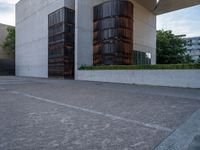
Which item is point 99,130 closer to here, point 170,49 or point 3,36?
point 170,49

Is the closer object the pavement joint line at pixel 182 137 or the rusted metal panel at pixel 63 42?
the pavement joint line at pixel 182 137

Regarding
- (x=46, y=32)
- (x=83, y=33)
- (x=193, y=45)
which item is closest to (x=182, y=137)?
(x=83, y=33)

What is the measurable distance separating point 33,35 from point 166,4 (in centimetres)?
2181

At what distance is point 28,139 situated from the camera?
3129mm

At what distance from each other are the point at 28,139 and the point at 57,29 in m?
20.7

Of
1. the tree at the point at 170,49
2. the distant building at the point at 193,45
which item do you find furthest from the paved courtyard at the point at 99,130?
the distant building at the point at 193,45

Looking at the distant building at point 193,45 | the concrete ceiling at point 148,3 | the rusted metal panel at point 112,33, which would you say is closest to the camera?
the rusted metal panel at point 112,33

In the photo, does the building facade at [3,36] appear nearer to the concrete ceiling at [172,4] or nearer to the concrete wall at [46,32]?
the concrete wall at [46,32]

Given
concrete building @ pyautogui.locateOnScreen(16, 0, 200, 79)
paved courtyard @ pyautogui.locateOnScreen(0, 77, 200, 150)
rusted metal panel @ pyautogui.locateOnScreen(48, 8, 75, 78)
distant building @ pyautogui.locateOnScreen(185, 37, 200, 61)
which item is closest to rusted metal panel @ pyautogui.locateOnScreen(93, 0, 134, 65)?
concrete building @ pyautogui.locateOnScreen(16, 0, 200, 79)

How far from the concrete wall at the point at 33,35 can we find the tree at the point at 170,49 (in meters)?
20.1

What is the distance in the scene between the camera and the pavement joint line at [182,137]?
2.87m

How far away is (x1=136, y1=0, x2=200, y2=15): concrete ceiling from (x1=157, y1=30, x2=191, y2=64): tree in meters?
5.37

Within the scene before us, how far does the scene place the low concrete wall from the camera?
12109mm

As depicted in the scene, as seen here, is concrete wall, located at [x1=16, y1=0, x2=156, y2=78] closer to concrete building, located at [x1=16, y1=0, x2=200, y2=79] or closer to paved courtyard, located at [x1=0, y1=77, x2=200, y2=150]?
concrete building, located at [x1=16, y1=0, x2=200, y2=79]
